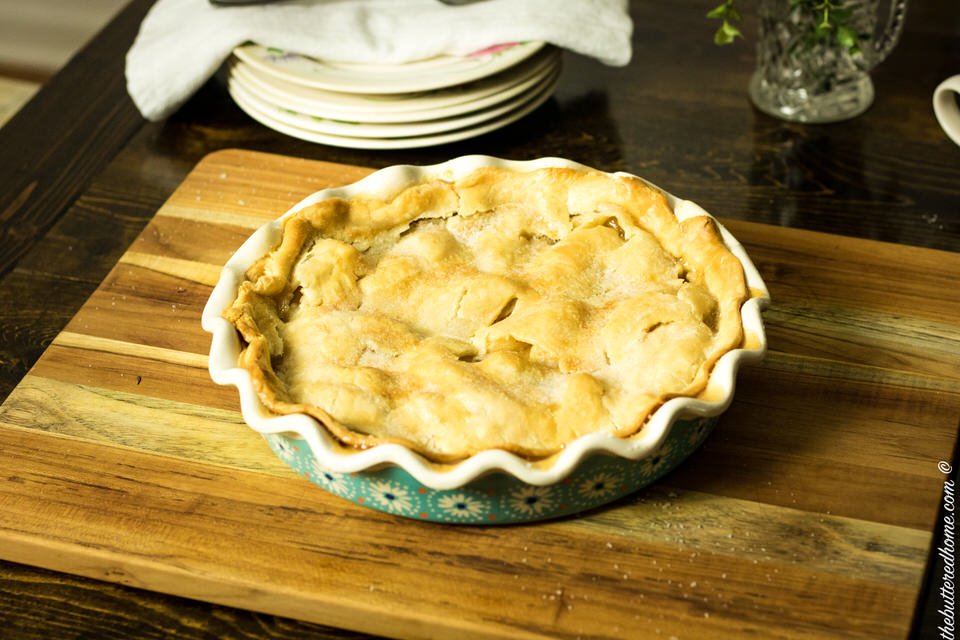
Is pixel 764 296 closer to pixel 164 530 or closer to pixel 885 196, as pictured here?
pixel 885 196

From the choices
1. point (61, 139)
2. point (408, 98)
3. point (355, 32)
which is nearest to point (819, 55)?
point (408, 98)

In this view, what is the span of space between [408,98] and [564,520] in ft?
3.22

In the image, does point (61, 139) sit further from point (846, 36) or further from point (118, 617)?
point (846, 36)

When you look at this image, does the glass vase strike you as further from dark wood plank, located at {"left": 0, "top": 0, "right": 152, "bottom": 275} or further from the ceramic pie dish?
dark wood plank, located at {"left": 0, "top": 0, "right": 152, "bottom": 275}

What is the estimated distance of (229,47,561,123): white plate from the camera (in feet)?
6.12

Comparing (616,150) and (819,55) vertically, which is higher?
(819,55)

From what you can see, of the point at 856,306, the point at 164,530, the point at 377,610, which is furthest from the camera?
the point at 856,306

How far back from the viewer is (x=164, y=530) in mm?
1232

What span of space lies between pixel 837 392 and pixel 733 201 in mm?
569

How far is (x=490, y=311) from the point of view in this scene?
134 cm

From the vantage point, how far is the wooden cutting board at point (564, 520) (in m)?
1.14

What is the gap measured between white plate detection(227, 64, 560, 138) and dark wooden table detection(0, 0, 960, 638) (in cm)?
9

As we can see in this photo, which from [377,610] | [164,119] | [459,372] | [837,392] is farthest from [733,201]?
[164,119]

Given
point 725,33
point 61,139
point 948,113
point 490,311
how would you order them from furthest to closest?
→ 1. point 61,139
2. point 725,33
3. point 948,113
4. point 490,311
